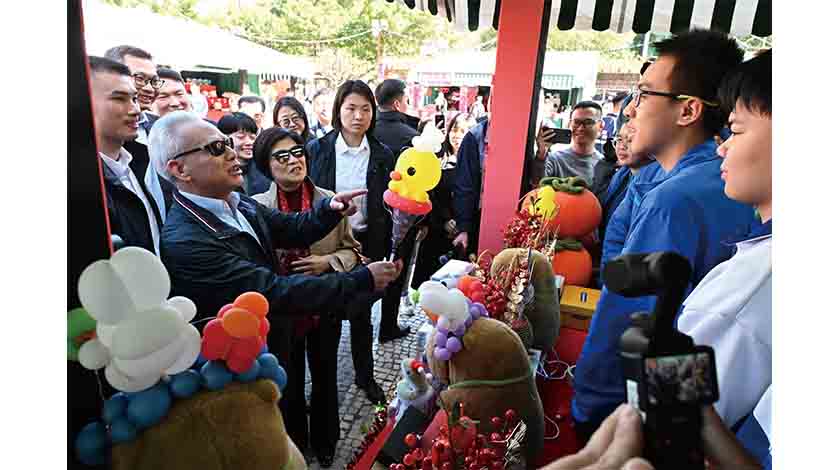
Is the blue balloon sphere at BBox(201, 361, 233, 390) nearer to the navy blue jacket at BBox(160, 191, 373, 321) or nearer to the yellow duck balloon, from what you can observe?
the navy blue jacket at BBox(160, 191, 373, 321)

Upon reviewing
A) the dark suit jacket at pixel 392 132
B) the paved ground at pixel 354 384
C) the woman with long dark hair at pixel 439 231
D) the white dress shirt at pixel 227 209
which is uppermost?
the dark suit jacket at pixel 392 132

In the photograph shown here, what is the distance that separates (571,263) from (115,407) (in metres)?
2.23

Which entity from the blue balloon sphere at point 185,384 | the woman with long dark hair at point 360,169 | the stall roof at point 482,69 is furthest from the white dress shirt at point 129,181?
the stall roof at point 482,69

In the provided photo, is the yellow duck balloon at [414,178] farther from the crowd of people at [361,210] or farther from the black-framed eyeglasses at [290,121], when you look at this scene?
the black-framed eyeglasses at [290,121]

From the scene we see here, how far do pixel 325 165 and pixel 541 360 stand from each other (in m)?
1.68

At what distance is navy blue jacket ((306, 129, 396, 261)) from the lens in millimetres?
2775

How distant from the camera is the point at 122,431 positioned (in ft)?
2.48

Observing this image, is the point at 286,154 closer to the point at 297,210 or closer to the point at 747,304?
the point at 297,210

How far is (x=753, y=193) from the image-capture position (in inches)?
30.3

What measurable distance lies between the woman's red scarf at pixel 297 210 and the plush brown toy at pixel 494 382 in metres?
0.94

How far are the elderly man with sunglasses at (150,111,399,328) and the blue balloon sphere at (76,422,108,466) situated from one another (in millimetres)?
753

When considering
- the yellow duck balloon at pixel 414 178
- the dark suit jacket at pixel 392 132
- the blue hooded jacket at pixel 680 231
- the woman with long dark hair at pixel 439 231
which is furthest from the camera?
the woman with long dark hair at pixel 439 231

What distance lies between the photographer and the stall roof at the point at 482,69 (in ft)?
35.9

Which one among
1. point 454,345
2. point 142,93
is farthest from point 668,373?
point 142,93
